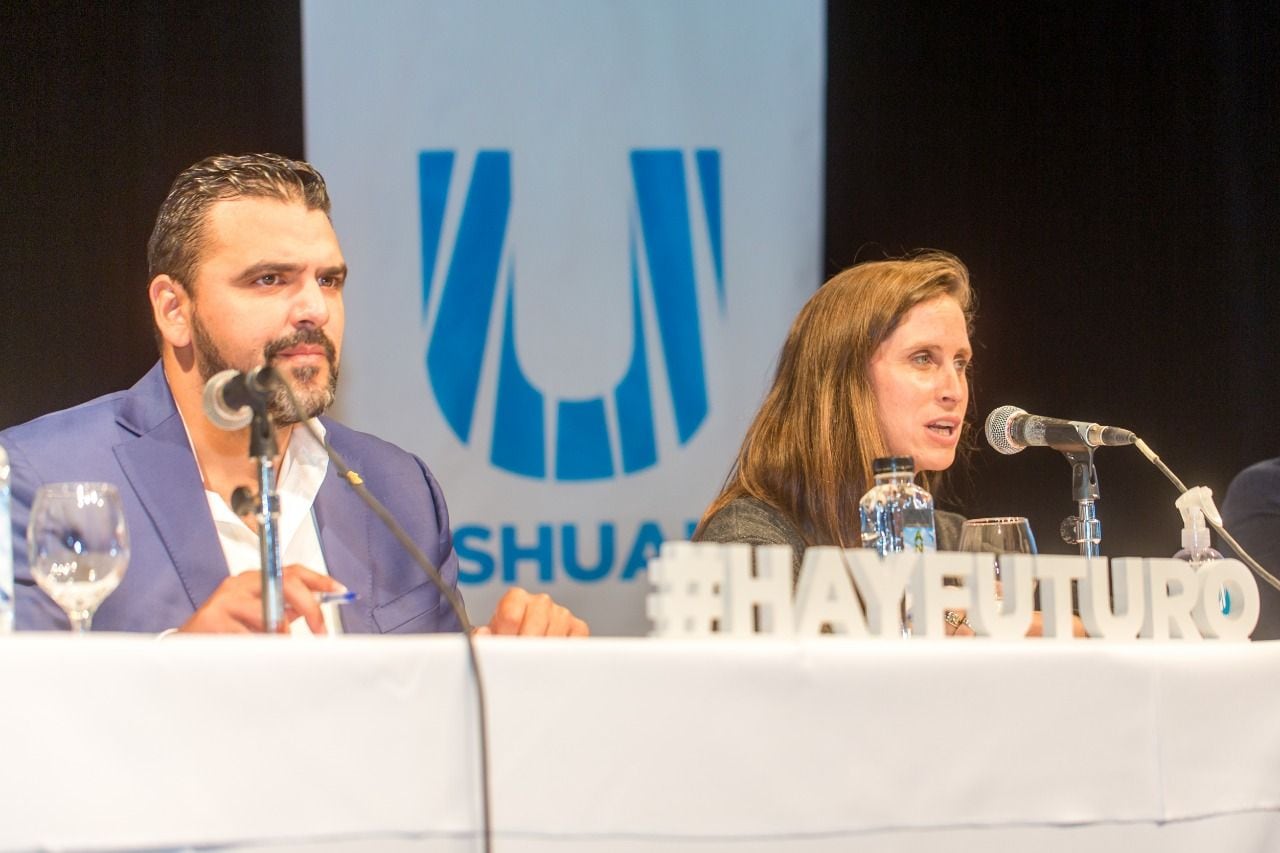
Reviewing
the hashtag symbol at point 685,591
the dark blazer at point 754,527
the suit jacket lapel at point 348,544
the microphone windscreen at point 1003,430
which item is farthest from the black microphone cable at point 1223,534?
the suit jacket lapel at point 348,544

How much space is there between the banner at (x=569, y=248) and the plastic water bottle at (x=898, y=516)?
1572 millimetres

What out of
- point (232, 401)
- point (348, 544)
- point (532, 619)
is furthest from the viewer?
point (348, 544)

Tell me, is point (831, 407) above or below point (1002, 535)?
above

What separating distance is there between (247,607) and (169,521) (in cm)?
69

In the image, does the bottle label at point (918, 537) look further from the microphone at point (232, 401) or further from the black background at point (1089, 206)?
the black background at point (1089, 206)

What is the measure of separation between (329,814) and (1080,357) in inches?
117

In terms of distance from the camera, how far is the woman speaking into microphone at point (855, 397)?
265cm

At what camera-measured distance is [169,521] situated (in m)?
2.17

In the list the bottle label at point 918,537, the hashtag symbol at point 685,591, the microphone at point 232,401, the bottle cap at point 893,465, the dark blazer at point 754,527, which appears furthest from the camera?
the dark blazer at point 754,527

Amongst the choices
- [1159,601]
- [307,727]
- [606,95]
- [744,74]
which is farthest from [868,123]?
[307,727]

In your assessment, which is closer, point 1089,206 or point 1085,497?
point 1085,497

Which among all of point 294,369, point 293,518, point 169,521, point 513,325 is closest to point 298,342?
point 294,369

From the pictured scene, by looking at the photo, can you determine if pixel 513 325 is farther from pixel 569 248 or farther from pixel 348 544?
pixel 348 544

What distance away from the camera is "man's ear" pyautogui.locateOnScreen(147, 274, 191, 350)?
2.48 m
